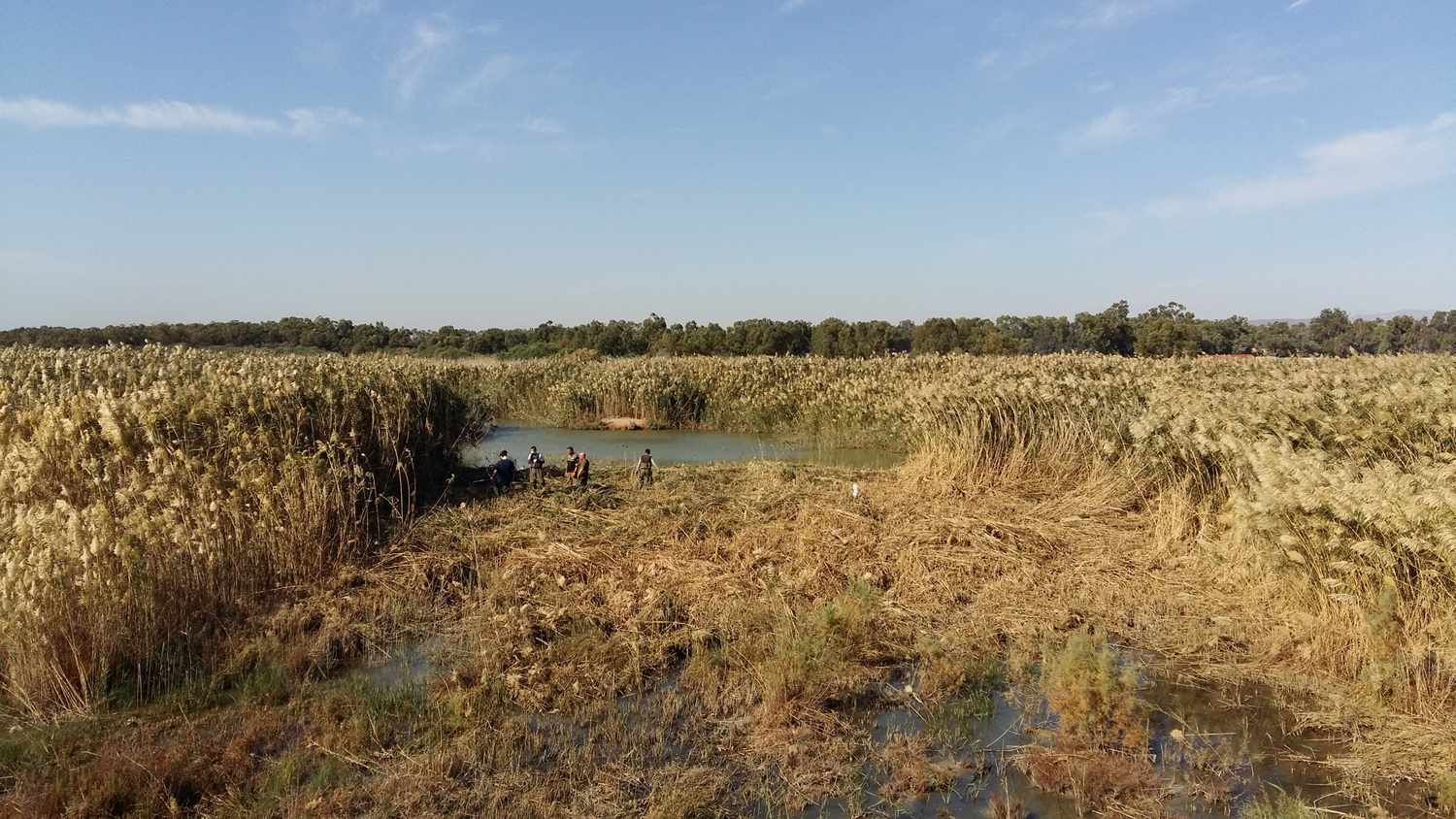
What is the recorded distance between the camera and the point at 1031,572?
30.3 ft

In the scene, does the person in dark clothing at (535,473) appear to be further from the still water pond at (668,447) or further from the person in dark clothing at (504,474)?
the still water pond at (668,447)

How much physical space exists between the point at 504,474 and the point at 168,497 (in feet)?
17.2

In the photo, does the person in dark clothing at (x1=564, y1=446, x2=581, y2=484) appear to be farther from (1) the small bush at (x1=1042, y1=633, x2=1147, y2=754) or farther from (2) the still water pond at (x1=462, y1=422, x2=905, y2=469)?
(1) the small bush at (x1=1042, y1=633, x2=1147, y2=754)

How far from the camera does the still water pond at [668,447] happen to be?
17.9 m

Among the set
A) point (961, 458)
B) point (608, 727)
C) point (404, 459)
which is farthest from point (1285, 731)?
point (404, 459)

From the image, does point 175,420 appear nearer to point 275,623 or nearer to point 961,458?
point 275,623

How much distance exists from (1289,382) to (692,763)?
34.4ft

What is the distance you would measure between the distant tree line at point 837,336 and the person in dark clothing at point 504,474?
3298 centimetres

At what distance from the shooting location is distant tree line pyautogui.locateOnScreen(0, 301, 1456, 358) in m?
48.0

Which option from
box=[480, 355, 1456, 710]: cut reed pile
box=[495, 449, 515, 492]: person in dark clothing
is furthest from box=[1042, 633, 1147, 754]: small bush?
box=[495, 449, 515, 492]: person in dark clothing

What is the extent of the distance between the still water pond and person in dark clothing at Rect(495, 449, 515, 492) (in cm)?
276

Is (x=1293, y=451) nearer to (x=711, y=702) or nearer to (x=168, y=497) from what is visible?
Answer: (x=711, y=702)

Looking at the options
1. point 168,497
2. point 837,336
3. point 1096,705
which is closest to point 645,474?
point 168,497

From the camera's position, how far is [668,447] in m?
20.8
